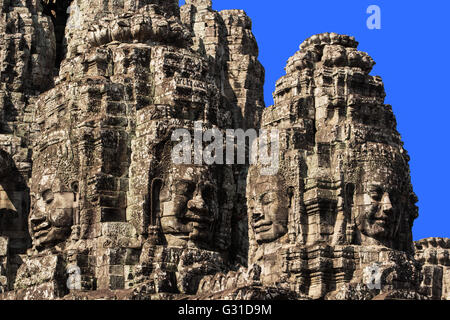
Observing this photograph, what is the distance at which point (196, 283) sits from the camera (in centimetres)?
5609

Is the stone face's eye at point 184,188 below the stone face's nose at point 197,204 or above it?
above

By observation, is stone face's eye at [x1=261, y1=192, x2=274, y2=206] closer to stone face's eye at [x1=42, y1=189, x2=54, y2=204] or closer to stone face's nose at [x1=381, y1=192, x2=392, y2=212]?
stone face's nose at [x1=381, y1=192, x2=392, y2=212]

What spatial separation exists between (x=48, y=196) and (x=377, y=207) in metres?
11.7

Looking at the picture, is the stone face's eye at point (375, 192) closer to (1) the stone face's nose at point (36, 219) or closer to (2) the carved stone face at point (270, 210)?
(2) the carved stone face at point (270, 210)

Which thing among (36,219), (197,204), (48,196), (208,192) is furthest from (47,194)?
(208,192)

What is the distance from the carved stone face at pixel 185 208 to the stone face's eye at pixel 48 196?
159 inches

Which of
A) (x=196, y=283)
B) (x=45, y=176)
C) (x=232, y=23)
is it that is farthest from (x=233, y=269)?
(x=232, y=23)

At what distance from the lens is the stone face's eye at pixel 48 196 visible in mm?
58656

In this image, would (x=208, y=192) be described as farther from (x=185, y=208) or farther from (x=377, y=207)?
(x=377, y=207)

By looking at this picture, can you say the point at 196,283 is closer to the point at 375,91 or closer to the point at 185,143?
the point at 185,143

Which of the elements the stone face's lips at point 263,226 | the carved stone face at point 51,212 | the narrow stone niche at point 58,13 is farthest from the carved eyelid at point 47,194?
the narrow stone niche at point 58,13

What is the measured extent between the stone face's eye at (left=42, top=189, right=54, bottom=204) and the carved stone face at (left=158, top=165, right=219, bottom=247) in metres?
4.05

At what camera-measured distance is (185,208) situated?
57.4 meters

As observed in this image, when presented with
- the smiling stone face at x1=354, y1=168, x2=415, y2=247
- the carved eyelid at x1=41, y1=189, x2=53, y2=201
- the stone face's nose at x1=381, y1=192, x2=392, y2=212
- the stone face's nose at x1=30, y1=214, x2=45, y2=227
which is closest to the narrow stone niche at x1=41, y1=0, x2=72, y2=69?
the carved eyelid at x1=41, y1=189, x2=53, y2=201
